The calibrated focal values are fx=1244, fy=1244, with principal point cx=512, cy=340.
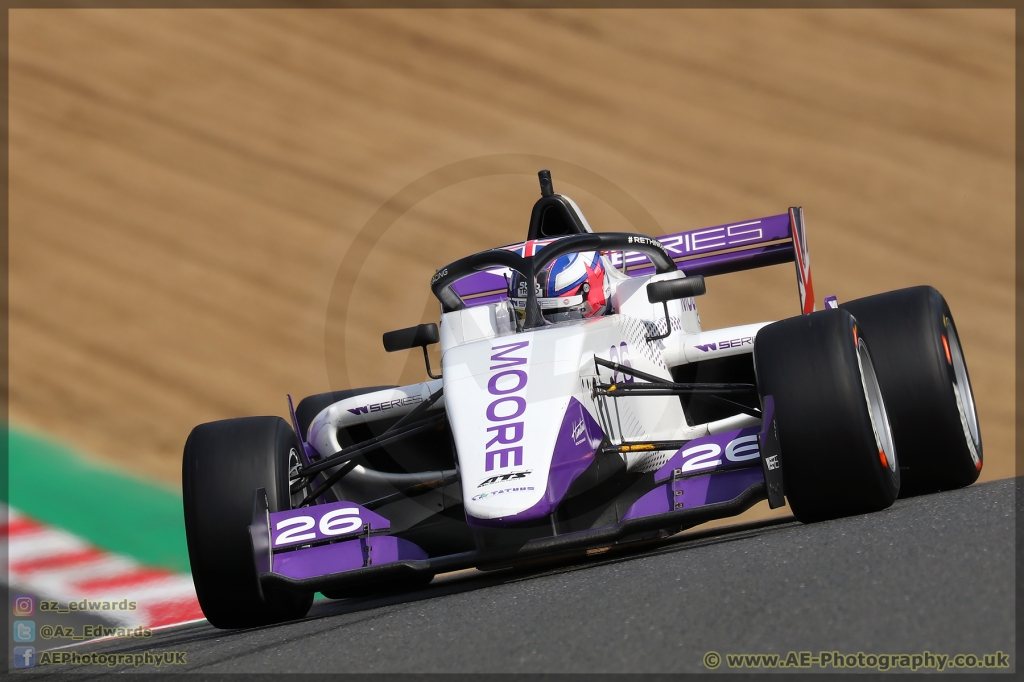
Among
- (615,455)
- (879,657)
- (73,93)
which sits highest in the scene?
(73,93)

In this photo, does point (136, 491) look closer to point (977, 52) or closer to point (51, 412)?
point (51, 412)

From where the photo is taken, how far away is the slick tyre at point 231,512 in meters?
5.86

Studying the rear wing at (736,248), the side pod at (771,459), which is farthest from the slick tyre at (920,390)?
the rear wing at (736,248)

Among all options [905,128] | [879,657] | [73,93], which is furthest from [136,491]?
[905,128]

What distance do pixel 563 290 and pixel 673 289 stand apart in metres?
0.65

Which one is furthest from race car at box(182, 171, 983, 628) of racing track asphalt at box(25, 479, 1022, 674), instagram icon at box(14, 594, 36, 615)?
instagram icon at box(14, 594, 36, 615)

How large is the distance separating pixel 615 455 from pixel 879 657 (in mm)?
2926

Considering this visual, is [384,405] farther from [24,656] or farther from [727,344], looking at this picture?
[24,656]

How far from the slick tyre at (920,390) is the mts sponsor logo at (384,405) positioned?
2552 millimetres

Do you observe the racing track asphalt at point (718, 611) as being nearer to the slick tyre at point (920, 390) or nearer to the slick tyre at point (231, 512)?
the slick tyre at point (231, 512)

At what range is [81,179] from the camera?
1653cm

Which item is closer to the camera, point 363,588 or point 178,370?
point 363,588

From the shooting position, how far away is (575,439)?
5656mm

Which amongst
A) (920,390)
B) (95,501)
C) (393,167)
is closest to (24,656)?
(95,501)
